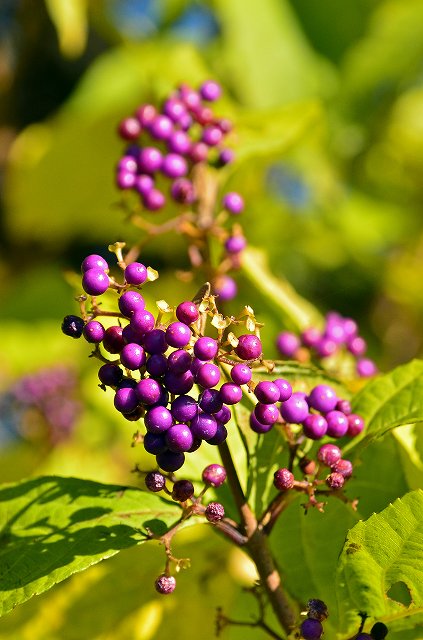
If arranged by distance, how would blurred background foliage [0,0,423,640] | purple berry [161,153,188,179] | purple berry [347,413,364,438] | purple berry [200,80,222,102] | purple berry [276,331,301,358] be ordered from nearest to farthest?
purple berry [347,413,364,438] → purple berry [276,331,301,358] → purple berry [161,153,188,179] → purple berry [200,80,222,102] → blurred background foliage [0,0,423,640]

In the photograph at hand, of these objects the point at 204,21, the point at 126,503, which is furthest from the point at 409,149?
the point at 126,503

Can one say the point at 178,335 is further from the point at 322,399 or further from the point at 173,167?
the point at 173,167

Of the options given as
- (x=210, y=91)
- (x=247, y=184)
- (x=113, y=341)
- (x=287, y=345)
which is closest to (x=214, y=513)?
(x=113, y=341)

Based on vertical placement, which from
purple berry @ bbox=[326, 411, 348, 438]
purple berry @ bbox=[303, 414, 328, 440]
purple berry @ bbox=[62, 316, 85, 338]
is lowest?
purple berry @ bbox=[326, 411, 348, 438]

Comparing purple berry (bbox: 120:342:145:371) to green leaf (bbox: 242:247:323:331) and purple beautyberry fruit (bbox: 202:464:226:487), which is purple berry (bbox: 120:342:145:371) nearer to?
purple beautyberry fruit (bbox: 202:464:226:487)

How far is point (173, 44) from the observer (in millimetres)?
3037

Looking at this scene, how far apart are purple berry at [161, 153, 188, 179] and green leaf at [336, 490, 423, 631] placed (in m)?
0.94

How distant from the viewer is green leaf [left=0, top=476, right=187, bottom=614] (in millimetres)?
1146

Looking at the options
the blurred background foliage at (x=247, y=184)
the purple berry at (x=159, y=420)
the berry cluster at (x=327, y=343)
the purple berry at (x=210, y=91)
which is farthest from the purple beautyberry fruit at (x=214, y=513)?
the blurred background foliage at (x=247, y=184)

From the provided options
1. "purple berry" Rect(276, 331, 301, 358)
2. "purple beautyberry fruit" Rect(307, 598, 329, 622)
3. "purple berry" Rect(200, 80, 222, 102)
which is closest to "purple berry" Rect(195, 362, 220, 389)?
"purple beautyberry fruit" Rect(307, 598, 329, 622)

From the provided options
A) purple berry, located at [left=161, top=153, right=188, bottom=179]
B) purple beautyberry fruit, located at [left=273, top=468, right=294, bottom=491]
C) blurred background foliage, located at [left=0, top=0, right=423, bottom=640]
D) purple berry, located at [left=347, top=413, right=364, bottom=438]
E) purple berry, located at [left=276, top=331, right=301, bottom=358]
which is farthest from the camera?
blurred background foliage, located at [left=0, top=0, right=423, bottom=640]

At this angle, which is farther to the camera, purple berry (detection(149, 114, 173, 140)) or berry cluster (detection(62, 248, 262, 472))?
purple berry (detection(149, 114, 173, 140))

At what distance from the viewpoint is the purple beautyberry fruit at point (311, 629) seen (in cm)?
107

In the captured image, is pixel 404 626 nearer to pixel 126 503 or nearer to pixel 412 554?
→ pixel 412 554
